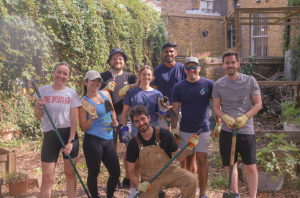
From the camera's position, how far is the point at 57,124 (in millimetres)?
2832

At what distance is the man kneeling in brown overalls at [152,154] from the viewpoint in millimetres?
2740

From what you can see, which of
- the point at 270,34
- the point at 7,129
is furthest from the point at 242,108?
the point at 270,34

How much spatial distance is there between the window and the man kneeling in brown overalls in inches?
504

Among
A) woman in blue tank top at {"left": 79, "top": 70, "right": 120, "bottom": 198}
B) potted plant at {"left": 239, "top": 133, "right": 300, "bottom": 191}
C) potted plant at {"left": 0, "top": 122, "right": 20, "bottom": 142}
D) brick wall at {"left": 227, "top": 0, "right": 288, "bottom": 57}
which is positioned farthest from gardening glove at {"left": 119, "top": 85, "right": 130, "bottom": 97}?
brick wall at {"left": 227, "top": 0, "right": 288, "bottom": 57}

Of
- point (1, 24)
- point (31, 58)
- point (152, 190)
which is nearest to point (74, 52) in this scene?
point (31, 58)

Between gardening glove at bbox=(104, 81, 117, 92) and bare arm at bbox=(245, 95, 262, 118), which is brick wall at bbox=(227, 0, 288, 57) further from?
gardening glove at bbox=(104, 81, 117, 92)

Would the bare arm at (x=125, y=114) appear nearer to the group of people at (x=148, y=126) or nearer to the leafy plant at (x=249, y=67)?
the group of people at (x=148, y=126)

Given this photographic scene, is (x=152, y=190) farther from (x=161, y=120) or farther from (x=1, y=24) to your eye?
(x=1, y=24)

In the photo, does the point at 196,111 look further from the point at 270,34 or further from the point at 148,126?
the point at 270,34

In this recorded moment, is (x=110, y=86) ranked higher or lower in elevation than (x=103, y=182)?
higher

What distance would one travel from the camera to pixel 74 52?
627 cm

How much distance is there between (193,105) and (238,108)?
58cm

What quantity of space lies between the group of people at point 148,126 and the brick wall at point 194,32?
1169 centimetres

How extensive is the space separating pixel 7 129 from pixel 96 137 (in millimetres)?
3553
